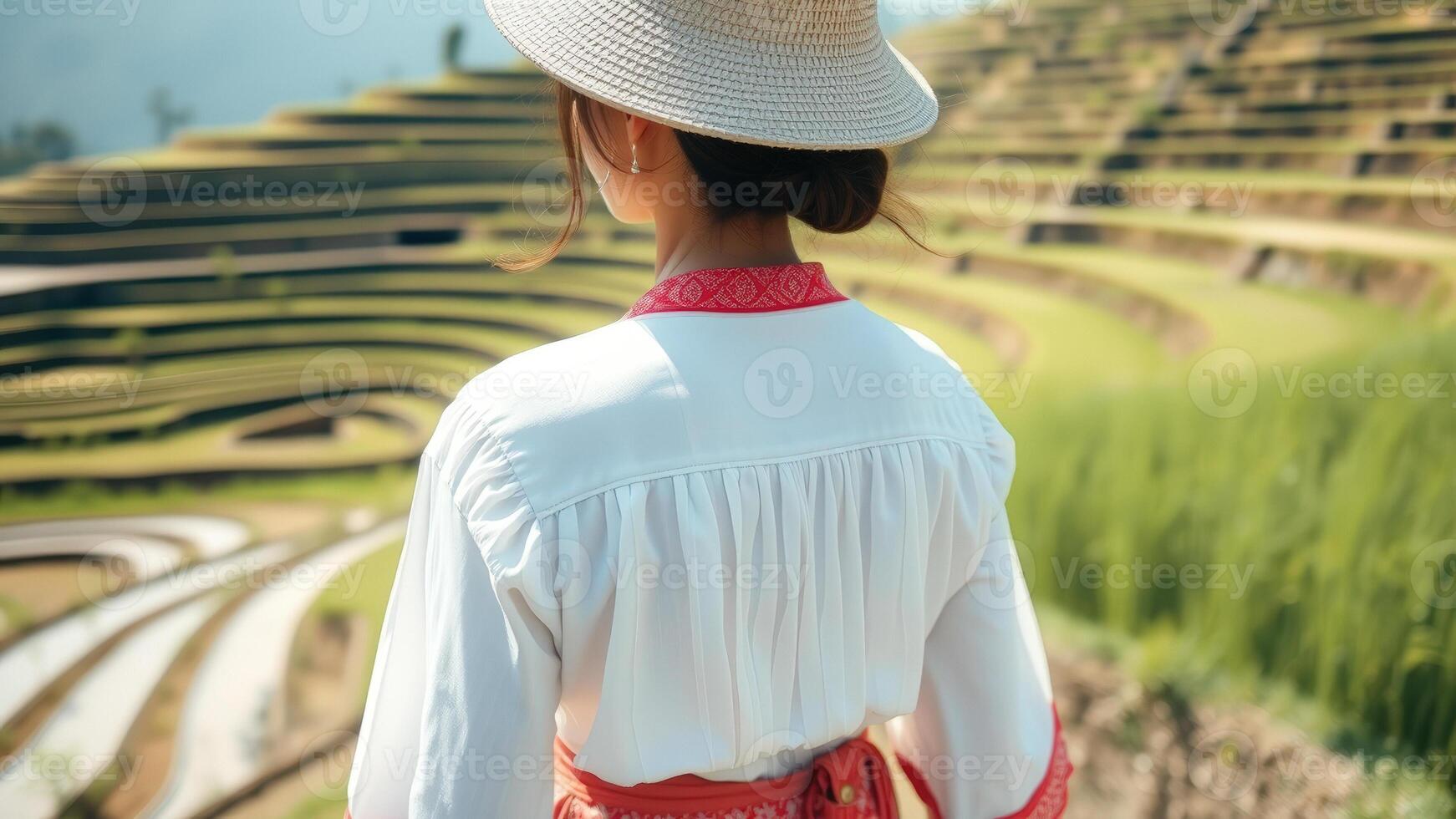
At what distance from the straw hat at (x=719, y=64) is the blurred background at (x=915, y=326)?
A: 43 centimetres

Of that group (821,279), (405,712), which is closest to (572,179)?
(821,279)

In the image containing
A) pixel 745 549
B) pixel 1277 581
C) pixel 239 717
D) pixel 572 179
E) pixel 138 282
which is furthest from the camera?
pixel 138 282

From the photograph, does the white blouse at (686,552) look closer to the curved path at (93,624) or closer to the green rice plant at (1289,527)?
the green rice plant at (1289,527)

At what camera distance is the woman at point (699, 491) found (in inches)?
34.9

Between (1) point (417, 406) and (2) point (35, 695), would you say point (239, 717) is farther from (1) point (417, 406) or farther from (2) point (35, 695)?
(1) point (417, 406)

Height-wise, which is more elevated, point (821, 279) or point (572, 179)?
point (572, 179)

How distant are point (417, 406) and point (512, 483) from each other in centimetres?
427

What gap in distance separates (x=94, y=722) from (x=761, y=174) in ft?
9.89

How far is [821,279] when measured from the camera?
103cm

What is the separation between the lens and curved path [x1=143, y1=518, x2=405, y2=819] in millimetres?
2896

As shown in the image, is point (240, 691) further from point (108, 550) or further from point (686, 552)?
point (686, 552)

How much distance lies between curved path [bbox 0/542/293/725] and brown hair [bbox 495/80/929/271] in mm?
2887

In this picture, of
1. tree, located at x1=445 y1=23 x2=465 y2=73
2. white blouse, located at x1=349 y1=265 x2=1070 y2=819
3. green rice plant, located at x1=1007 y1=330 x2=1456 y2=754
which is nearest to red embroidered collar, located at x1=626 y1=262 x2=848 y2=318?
white blouse, located at x1=349 y1=265 x2=1070 y2=819

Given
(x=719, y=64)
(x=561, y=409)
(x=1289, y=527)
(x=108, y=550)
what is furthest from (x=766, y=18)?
(x=108, y=550)
